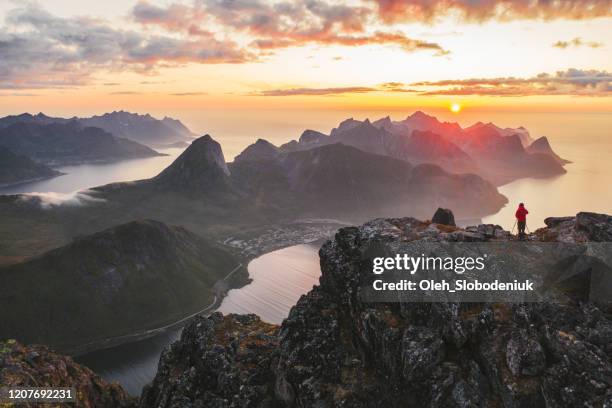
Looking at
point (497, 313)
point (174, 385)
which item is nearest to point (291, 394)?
point (174, 385)

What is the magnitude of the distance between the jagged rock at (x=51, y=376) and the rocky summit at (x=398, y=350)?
34.0 ft

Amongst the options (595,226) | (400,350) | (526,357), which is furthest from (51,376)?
(595,226)

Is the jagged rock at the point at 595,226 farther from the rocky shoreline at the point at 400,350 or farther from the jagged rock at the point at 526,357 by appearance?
the jagged rock at the point at 526,357

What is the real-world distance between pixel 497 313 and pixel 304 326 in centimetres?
2197

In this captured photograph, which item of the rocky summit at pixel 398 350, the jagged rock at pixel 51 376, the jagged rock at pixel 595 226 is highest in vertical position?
the jagged rock at pixel 595 226

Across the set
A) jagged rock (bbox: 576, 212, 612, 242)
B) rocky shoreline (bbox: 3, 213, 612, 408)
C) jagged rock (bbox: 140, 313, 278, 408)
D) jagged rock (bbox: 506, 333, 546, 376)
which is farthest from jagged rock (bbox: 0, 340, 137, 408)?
jagged rock (bbox: 576, 212, 612, 242)

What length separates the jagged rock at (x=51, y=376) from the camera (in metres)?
54.1

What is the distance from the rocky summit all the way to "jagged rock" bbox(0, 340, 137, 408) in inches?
408

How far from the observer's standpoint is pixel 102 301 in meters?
194

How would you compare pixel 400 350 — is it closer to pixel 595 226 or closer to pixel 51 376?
pixel 595 226

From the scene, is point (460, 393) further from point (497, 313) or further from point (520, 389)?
point (497, 313)

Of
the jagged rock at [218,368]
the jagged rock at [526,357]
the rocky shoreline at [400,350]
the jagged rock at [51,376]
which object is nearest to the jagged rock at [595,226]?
the rocky shoreline at [400,350]

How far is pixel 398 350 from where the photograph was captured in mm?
41438

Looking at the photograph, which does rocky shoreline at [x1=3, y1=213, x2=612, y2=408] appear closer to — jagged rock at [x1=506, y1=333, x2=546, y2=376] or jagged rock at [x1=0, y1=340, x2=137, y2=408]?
jagged rock at [x1=506, y1=333, x2=546, y2=376]
